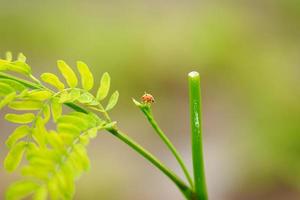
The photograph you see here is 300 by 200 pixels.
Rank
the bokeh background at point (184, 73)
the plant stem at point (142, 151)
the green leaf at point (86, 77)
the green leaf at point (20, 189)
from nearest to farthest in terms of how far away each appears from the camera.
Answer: the green leaf at point (20, 189) → the plant stem at point (142, 151) → the green leaf at point (86, 77) → the bokeh background at point (184, 73)

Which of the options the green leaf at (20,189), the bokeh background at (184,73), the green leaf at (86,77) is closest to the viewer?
the green leaf at (20,189)

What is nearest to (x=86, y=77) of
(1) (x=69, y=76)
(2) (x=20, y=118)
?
(1) (x=69, y=76)

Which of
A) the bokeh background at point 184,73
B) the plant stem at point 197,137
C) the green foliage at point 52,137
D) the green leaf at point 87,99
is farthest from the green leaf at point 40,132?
the bokeh background at point 184,73

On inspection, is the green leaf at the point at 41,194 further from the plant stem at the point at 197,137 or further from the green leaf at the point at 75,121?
the plant stem at the point at 197,137

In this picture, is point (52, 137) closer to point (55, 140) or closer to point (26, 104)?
point (55, 140)

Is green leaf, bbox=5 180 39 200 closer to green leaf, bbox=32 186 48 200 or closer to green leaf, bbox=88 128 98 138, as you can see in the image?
green leaf, bbox=32 186 48 200

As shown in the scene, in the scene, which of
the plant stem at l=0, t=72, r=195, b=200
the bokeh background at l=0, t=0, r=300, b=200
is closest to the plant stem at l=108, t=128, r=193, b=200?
the plant stem at l=0, t=72, r=195, b=200
